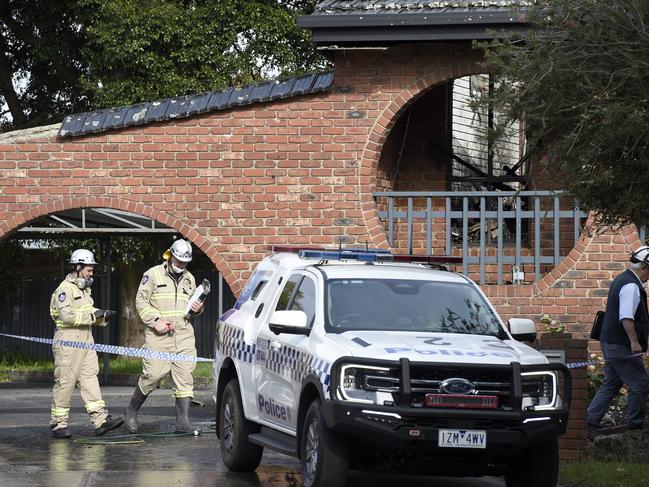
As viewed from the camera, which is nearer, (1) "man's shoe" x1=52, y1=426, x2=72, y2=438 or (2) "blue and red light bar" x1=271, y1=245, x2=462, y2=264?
(2) "blue and red light bar" x1=271, y1=245, x2=462, y2=264

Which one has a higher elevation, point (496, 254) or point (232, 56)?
point (232, 56)

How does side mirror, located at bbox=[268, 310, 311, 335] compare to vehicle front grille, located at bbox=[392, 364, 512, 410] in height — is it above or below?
above

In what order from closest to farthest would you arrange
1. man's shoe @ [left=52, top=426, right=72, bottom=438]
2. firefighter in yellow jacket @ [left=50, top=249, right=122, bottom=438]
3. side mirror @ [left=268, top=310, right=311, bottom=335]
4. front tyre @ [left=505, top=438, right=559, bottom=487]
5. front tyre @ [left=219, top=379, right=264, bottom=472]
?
front tyre @ [left=505, top=438, right=559, bottom=487], side mirror @ [left=268, top=310, right=311, bottom=335], front tyre @ [left=219, top=379, right=264, bottom=472], man's shoe @ [left=52, top=426, right=72, bottom=438], firefighter in yellow jacket @ [left=50, top=249, right=122, bottom=438]

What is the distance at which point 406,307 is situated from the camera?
10609 millimetres

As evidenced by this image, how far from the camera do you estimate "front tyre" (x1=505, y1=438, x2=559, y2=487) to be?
9.77 meters

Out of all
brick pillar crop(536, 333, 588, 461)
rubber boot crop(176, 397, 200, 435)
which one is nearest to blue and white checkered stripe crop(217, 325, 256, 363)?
rubber boot crop(176, 397, 200, 435)

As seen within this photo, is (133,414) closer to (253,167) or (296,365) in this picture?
(253,167)

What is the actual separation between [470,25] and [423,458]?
7.39m

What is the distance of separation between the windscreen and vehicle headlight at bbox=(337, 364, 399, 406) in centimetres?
83

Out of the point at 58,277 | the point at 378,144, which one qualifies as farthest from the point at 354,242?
the point at 58,277

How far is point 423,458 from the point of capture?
941 cm

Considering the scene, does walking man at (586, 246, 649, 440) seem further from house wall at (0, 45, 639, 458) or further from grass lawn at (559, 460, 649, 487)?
house wall at (0, 45, 639, 458)

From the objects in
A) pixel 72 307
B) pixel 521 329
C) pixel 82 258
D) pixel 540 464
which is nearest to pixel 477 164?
pixel 82 258

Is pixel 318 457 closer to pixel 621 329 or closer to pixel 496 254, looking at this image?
pixel 621 329
